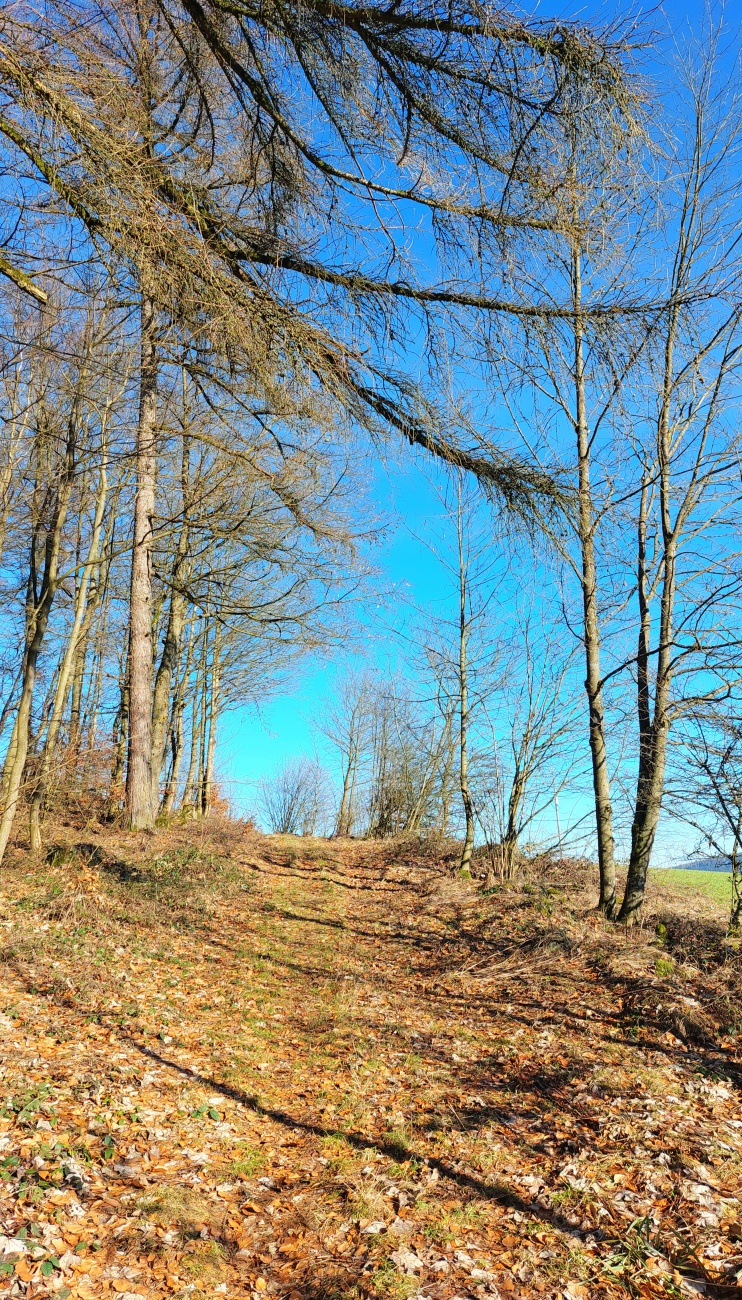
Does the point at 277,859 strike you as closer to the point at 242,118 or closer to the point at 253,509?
the point at 253,509

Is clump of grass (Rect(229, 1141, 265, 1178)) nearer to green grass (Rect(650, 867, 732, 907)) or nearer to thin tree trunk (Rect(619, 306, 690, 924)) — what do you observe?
thin tree trunk (Rect(619, 306, 690, 924))

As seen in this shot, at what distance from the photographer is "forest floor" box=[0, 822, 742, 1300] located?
3.17 metres

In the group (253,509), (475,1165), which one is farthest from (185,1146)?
(253,509)

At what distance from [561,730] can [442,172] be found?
8.29 metres

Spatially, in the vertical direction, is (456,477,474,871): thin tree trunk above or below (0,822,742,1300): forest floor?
above

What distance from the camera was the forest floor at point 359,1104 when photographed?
3172mm

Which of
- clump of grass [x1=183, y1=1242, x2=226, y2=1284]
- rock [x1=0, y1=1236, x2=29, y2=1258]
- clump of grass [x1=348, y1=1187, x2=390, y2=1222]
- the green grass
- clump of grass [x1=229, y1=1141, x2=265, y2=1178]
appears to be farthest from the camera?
the green grass

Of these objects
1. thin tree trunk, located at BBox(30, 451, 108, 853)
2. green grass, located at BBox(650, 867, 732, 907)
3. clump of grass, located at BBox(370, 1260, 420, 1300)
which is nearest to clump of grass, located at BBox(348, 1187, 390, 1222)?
clump of grass, located at BBox(370, 1260, 420, 1300)

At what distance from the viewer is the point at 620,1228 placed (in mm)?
3439

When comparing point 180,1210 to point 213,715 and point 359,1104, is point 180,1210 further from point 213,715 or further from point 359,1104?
point 213,715

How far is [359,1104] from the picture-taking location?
4.79 metres

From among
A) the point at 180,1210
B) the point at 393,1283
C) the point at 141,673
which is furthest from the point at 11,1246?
the point at 141,673

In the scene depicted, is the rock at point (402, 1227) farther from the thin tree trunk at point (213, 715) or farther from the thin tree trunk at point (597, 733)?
the thin tree trunk at point (213, 715)

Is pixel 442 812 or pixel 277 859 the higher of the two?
pixel 442 812
